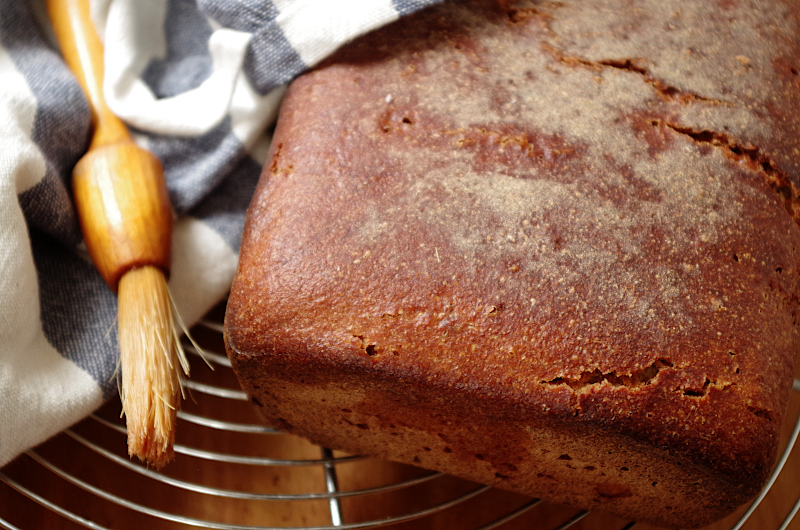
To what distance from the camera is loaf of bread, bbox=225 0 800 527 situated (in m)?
0.74

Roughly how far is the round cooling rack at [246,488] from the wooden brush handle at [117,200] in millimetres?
232

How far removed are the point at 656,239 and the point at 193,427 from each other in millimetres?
856

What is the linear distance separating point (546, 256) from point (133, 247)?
623 mm

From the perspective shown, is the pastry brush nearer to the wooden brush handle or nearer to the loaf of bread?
the wooden brush handle

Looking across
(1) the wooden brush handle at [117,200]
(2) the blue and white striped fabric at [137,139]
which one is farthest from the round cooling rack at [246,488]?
(1) the wooden brush handle at [117,200]

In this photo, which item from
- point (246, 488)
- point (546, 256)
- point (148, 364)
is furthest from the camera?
point (246, 488)

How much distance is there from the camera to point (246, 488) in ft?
3.53

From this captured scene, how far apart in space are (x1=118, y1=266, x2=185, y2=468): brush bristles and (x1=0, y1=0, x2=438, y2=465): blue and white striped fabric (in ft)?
0.35

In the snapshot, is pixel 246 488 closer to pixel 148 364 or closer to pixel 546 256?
pixel 148 364

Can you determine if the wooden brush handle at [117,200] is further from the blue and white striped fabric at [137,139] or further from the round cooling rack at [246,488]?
the round cooling rack at [246,488]

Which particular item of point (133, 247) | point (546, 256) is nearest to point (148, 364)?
point (133, 247)

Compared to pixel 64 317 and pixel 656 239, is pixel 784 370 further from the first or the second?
pixel 64 317

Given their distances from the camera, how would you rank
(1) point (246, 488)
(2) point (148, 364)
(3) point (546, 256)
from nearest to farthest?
(3) point (546, 256) < (2) point (148, 364) < (1) point (246, 488)

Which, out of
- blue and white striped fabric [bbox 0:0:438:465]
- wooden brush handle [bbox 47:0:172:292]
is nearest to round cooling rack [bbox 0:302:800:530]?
blue and white striped fabric [bbox 0:0:438:465]
